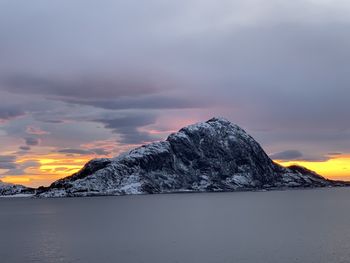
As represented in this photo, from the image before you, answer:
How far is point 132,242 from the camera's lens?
425ft

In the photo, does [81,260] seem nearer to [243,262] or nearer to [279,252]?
[243,262]

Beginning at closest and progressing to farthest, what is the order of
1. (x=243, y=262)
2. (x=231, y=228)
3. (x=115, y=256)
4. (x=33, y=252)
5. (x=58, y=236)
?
(x=243, y=262) < (x=115, y=256) < (x=33, y=252) < (x=58, y=236) < (x=231, y=228)

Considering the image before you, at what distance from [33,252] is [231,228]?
75.1 m

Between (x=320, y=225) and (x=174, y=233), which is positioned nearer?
(x=174, y=233)

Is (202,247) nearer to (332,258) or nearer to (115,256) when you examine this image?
(115,256)

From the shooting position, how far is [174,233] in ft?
499

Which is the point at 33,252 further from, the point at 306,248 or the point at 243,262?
the point at 306,248

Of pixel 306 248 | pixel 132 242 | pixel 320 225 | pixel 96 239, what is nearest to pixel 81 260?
pixel 132 242

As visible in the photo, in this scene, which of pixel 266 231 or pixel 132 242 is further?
pixel 266 231

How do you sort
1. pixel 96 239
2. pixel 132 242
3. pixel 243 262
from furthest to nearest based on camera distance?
1. pixel 96 239
2. pixel 132 242
3. pixel 243 262

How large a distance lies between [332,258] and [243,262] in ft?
62.1

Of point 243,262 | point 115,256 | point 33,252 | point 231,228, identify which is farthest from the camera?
point 231,228

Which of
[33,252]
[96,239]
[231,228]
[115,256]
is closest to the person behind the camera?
[115,256]

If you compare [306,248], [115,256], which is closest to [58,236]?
[115,256]
